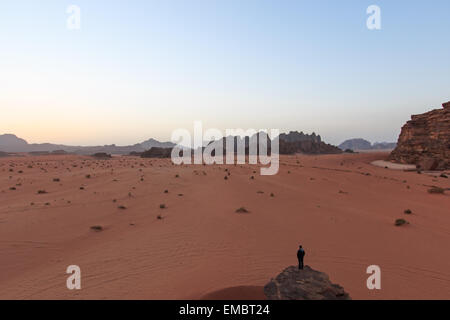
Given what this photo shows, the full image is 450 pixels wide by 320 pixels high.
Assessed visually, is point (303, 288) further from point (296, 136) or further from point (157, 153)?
point (296, 136)

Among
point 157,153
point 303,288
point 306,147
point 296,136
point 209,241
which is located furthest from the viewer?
point 296,136

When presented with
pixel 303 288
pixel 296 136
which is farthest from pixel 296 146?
pixel 303 288

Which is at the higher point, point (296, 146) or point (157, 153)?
point (296, 146)

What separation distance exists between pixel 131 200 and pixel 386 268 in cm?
1119

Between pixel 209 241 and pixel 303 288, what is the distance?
383cm

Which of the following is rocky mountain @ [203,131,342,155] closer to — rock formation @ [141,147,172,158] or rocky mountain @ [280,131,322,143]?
rock formation @ [141,147,172,158]

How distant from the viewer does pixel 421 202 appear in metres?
12.5

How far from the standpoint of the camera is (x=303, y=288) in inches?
161

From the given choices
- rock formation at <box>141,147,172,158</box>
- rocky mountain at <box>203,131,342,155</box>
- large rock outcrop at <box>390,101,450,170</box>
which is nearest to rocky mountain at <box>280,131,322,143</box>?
rocky mountain at <box>203,131,342,155</box>

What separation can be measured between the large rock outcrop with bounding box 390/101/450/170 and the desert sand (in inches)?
842

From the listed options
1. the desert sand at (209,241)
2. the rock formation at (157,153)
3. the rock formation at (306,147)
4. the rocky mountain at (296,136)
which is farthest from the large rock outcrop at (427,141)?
the rocky mountain at (296,136)

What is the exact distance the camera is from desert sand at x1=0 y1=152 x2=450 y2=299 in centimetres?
513
